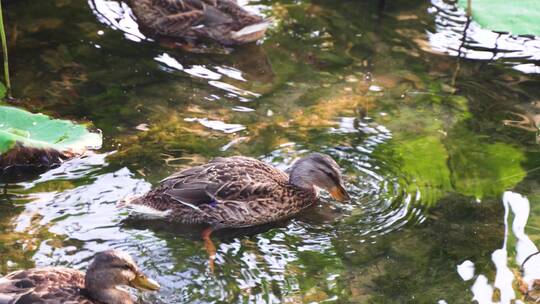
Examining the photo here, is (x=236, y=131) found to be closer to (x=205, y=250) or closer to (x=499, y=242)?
(x=205, y=250)

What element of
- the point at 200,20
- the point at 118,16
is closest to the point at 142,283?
the point at 200,20

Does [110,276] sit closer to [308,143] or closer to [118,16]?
[308,143]

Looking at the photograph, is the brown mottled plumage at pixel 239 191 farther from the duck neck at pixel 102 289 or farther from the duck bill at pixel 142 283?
the duck neck at pixel 102 289

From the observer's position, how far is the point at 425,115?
8.74m

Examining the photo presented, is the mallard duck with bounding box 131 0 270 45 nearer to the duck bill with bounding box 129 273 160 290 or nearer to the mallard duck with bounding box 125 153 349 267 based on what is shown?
the mallard duck with bounding box 125 153 349 267

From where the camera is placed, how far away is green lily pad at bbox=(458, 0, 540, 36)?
8977mm

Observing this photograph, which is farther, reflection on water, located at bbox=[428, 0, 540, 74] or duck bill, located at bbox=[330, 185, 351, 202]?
reflection on water, located at bbox=[428, 0, 540, 74]

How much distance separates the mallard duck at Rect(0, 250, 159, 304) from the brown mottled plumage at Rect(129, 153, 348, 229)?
1090mm

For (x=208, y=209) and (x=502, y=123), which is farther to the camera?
(x=502, y=123)

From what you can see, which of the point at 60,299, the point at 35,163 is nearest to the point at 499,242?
the point at 60,299

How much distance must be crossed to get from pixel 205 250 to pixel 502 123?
337 cm

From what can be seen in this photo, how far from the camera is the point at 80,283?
238 inches

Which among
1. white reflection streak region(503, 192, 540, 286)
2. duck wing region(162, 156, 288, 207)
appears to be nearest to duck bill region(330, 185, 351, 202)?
duck wing region(162, 156, 288, 207)

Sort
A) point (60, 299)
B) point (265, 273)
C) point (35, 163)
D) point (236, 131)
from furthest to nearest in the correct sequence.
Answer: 1. point (236, 131)
2. point (35, 163)
3. point (265, 273)
4. point (60, 299)
